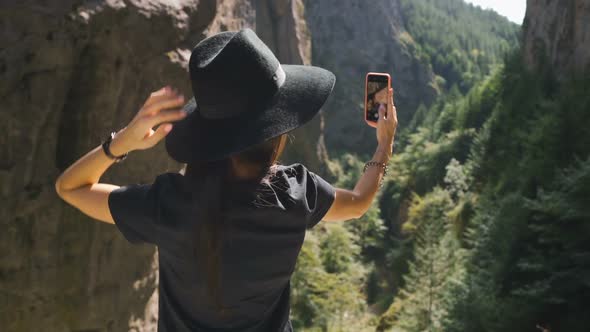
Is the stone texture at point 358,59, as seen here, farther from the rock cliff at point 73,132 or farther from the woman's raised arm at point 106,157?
the woman's raised arm at point 106,157

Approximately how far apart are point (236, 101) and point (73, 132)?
3379 mm

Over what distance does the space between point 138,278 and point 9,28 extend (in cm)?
262

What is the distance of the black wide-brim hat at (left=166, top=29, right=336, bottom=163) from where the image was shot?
145 cm

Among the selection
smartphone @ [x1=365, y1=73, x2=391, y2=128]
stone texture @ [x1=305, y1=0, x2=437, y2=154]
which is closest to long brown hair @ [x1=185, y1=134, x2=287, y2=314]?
smartphone @ [x1=365, y1=73, x2=391, y2=128]

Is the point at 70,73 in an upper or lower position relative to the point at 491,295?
upper

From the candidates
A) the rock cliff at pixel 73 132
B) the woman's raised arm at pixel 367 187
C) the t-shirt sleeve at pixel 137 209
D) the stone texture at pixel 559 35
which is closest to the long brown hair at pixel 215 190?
the t-shirt sleeve at pixel 137 209

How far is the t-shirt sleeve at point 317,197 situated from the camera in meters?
1.74

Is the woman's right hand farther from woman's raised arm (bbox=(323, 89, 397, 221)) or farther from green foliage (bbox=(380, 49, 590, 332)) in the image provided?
green foliage (bbox=(380, 49, 590, 332))

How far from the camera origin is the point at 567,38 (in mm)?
20531

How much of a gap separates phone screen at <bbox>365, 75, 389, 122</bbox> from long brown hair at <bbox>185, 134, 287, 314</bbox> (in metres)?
0.80

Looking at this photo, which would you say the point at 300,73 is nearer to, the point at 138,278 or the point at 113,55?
the point at 113,55

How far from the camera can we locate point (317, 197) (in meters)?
1.77

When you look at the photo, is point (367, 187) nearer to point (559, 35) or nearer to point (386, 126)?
point (386, 126)

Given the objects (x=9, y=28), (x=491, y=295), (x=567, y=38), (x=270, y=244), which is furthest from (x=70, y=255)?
(x=567, y=38)
